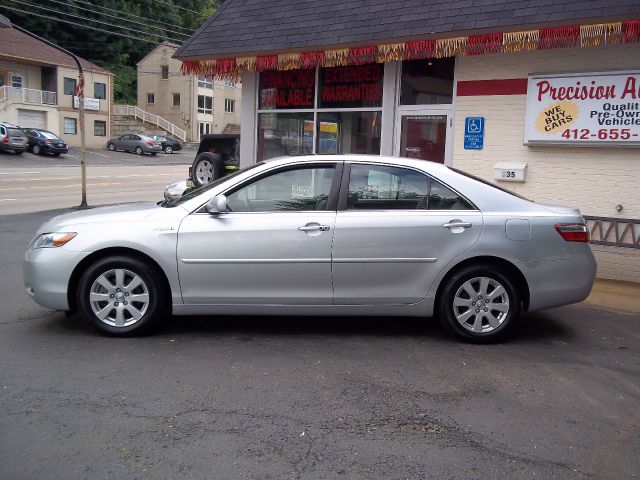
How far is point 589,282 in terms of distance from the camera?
557cm

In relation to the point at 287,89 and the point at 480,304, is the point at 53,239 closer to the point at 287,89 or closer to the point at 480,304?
the point at 480,304

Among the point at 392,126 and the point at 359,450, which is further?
the point at 392,126

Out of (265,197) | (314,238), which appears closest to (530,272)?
(314,238)

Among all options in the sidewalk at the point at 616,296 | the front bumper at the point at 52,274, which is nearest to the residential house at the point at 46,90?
the front bumper at the point at 52,274

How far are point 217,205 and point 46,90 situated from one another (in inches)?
1886

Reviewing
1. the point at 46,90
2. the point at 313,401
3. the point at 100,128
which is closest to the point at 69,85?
the point at 46,90

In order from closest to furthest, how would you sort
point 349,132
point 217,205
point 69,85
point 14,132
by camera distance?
point 217,205
point 349,132
point 14,132
point 69,85

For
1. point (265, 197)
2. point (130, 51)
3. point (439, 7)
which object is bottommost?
point (265, 197)

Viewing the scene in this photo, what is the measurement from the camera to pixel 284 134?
37.0 ft

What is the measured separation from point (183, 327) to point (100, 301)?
805 mm

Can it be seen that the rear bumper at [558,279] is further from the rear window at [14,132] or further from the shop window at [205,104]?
the shop window at [205,104]

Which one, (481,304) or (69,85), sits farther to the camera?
(69,85)

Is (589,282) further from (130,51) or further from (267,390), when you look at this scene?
(130,51)

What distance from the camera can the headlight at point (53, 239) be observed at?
532cm
